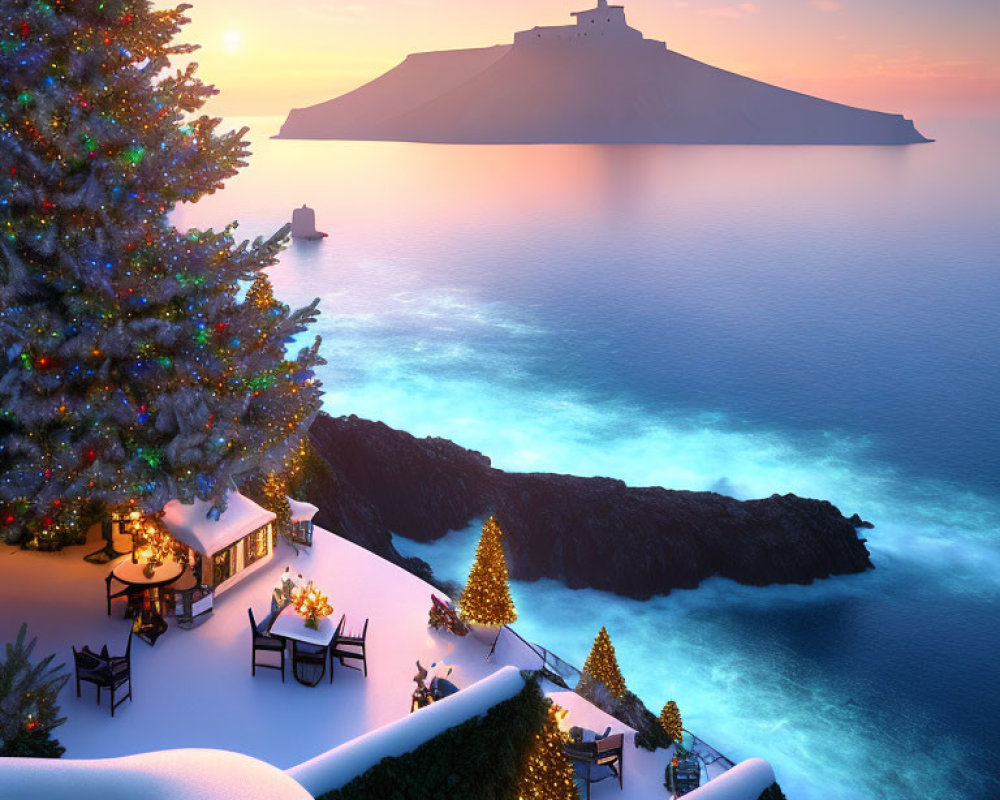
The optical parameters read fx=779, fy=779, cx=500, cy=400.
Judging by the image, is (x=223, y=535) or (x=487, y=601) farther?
(x=487, y=601)

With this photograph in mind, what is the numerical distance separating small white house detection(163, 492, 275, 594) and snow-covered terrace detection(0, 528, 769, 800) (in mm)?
309

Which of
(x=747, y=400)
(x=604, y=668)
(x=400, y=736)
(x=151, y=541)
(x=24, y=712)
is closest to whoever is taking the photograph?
(x=400, y=736)

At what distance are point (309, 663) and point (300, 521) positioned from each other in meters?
3.90

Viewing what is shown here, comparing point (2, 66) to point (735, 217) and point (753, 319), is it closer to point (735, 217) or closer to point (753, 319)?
point (753, 319)

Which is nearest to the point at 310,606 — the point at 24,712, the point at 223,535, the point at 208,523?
the point at 223,535

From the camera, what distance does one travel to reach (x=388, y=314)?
8169 cm

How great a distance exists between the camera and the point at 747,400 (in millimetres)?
59781

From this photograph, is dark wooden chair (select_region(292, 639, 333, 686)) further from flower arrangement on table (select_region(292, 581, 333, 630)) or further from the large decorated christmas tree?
the large decorated christmas tree

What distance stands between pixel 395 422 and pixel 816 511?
28.4 m

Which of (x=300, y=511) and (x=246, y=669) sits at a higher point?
(x=300, y=511)

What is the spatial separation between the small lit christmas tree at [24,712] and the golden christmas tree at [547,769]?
4.81 metres

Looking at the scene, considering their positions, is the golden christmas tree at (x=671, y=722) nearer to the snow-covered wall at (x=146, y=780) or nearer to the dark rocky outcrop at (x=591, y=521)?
the snow-covered wall at (x=146, y=780)

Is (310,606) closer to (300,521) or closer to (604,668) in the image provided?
(300,521)

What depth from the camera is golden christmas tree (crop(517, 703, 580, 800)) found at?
745 cm
